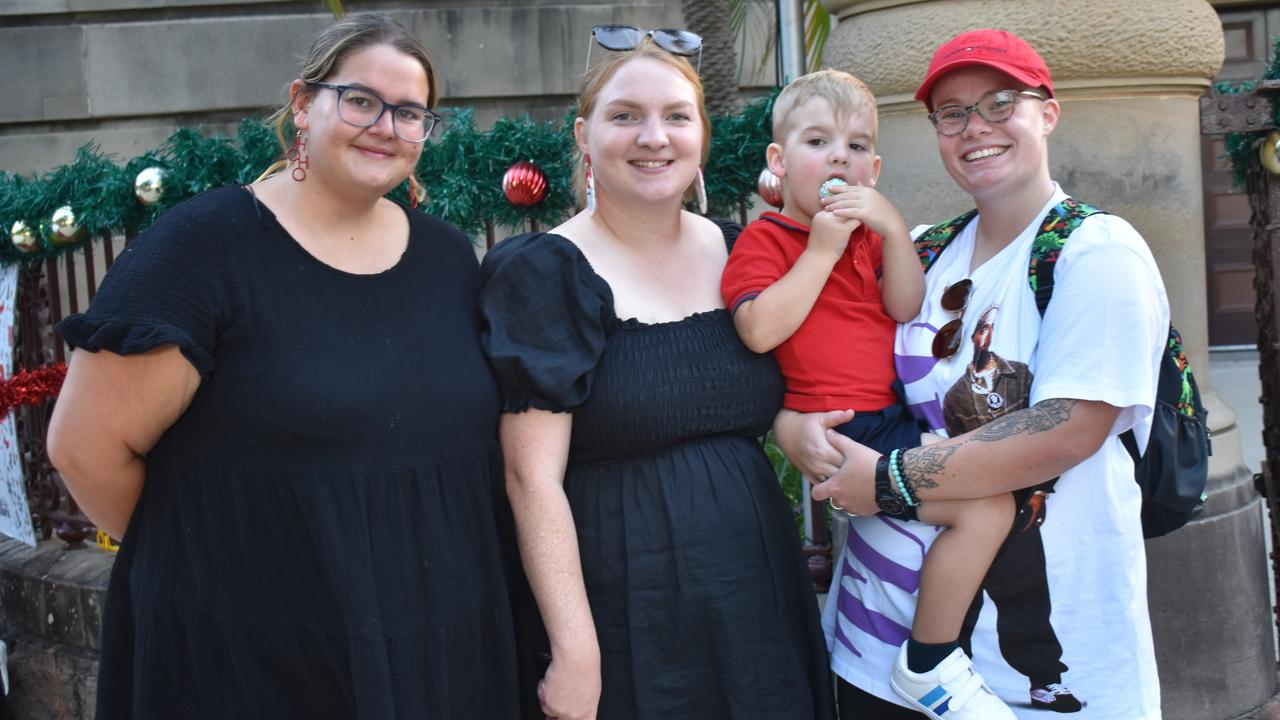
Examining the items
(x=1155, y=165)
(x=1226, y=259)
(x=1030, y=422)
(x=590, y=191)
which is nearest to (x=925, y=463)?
(x=1030, y=422)

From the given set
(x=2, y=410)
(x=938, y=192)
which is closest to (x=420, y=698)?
(x=938, y=192)

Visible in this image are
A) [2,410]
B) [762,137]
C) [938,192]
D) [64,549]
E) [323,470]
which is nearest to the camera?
[323,470]

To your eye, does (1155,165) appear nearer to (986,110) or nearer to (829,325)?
(986,110)

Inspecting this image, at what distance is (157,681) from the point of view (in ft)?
7.44

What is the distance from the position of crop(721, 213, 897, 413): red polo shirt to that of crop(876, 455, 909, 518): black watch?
203 mm

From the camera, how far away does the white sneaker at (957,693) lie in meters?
2.29

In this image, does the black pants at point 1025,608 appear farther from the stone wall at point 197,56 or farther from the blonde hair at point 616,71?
the stone wall at point 197,56

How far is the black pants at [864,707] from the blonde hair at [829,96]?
51.1 inches

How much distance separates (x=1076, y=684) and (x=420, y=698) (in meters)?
1.34

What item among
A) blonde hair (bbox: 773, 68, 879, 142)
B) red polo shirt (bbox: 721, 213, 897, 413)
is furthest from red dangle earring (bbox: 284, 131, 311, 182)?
blonde hair (bbox: 773, 68, 879, 142)

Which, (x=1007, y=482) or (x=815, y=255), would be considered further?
(x=815, y=255)

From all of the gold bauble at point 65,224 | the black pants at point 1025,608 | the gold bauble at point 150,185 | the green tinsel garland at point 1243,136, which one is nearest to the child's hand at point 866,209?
the black pants at point 1025,608

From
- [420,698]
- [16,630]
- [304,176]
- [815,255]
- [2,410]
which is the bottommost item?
[16,630]

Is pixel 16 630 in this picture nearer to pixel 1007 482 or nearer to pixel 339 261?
pixel 339 261
